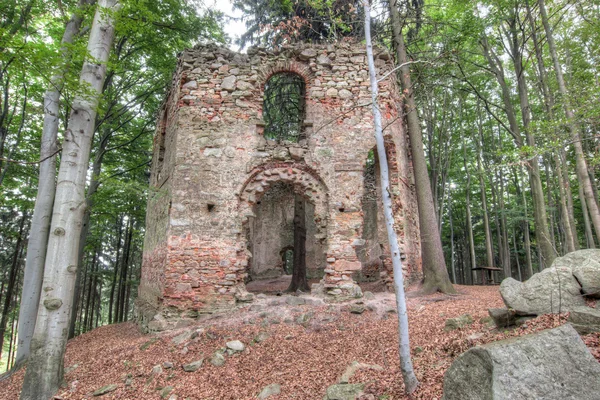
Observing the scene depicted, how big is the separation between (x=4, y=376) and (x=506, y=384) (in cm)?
989

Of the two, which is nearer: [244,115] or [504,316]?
[504,316]

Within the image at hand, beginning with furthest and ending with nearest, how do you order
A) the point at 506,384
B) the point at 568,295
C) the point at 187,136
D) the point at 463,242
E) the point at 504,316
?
the point at 463,242
the point at 187,136
the point at 504,316
the point at 568,295
the point at 506,384

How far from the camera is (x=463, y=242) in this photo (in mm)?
24422

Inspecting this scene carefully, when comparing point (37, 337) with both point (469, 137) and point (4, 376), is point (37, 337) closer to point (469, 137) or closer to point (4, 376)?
point (4, 376)

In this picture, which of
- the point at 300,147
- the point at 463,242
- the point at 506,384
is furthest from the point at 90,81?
the point at 463,242

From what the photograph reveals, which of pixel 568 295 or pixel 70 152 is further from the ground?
pixel 70 152

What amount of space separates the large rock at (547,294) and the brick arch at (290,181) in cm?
527

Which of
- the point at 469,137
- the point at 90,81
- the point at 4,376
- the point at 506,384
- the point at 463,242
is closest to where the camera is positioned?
the point at 506,384

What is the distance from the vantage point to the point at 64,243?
18.6ft

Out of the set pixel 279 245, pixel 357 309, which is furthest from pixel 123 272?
pixel 357 309

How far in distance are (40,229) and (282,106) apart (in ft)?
30.7

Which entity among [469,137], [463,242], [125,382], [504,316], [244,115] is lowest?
[125,382]

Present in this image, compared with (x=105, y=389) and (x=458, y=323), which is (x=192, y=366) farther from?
(x=458, y=323)

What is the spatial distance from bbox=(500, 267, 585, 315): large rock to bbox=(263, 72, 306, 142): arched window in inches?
398
